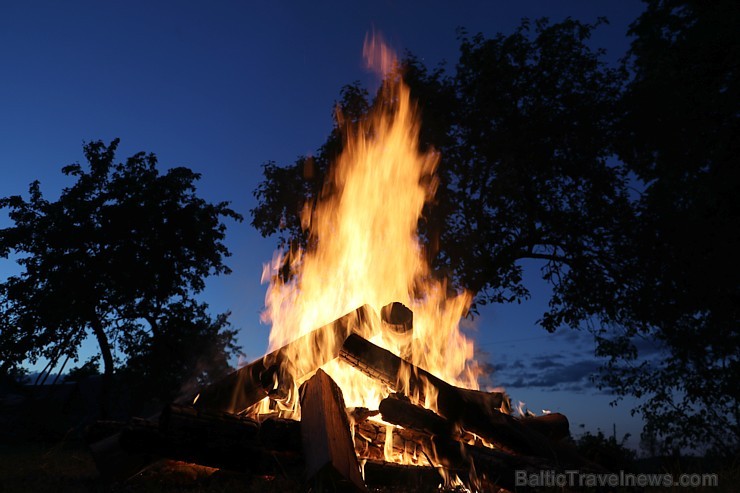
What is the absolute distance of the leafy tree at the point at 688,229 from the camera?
12.0 meters

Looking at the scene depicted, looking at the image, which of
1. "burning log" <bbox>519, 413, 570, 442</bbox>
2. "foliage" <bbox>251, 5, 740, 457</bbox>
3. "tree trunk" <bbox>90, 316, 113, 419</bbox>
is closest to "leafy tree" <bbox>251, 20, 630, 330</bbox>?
"foliage" <bbox>251, 5, 740, 457</bbox>

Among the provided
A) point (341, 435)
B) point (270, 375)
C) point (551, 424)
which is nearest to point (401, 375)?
point (341, 435)

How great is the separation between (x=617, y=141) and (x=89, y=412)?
25515 mm

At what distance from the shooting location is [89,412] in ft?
78.0

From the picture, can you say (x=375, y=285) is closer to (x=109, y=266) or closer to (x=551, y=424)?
(x=551, y=424)

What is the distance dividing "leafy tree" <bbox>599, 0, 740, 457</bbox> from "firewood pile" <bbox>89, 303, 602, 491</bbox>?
9445 mm

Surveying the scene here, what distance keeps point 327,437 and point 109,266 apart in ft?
64.5

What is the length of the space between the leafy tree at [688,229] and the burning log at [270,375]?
1022cm

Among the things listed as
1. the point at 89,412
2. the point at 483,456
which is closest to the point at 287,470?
the point at 483,456

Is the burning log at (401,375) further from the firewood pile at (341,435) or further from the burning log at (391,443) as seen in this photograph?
the burning log at (391,443)

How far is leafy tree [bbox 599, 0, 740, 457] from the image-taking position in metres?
12.0

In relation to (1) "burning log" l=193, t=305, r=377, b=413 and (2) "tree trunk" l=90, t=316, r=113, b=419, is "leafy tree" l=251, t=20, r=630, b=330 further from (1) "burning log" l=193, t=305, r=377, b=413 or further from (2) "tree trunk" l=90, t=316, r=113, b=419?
(2) "tree trunk" l=90, t=316, r=113, b=419

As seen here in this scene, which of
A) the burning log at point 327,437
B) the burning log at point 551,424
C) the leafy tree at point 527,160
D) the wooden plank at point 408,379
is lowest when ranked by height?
the burning log at point 327,437

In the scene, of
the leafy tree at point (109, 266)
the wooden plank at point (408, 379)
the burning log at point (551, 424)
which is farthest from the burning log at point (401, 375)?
the leafy tree at point (109, 266)
